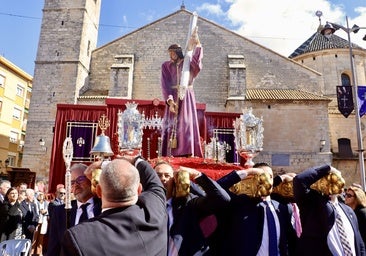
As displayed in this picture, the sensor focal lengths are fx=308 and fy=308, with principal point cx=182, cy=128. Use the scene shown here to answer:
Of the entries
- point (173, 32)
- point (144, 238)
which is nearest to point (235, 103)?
point (173, 32)

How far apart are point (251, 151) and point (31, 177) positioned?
44.6 feet

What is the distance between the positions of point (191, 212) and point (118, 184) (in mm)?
1071

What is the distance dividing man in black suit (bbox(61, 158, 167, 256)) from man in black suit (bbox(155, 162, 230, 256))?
2.06ft

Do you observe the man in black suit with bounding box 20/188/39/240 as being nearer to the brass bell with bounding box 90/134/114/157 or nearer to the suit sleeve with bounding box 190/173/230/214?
the brass bell with bounding box 90/134/114/157

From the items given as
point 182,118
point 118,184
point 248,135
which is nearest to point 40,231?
point 182,118

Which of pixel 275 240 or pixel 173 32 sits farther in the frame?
pixel 173 32

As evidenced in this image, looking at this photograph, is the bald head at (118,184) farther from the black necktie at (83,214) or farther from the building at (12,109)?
the building at (12,109)

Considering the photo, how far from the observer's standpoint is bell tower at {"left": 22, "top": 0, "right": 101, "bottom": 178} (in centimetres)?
1722

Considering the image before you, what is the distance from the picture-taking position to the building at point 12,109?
28.0 metres

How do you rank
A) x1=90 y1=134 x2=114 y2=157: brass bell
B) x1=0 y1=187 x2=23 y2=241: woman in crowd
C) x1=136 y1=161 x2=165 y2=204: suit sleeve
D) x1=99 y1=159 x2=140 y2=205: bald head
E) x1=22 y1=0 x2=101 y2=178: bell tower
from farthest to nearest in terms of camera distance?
x1=22 y1=0 x2=101 y2=178: bell tower → x1=0 y1=187 x2=23 y2=241: woman in crowd → x1=90 y1=134 x2=114 y2=157: brass bell → x1=136 y1=161 x2=165 y2=204: suit sleeve → x1=99 y1=159 x2=140 y2=205: bald head

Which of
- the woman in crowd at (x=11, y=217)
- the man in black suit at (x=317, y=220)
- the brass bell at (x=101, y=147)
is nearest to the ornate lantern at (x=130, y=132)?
the brass bell at (x=101, y=147)

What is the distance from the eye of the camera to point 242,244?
247 cm

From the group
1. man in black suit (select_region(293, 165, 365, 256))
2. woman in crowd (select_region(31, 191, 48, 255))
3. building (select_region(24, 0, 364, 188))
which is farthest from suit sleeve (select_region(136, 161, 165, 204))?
building (select_region(24, 0, 364, 188))

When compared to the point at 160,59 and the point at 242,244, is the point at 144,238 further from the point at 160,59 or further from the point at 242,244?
the point at 160,59
